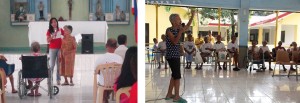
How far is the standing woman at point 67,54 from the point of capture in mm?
2301

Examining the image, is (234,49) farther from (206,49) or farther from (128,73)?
(128,73)

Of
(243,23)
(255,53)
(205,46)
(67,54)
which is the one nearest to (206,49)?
(205,46)

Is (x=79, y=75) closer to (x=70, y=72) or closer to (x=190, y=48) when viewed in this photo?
(x=70, y=72)

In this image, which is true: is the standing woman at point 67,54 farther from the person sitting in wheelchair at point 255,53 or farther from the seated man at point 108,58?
the person sitting in wheelchair at point 255,53

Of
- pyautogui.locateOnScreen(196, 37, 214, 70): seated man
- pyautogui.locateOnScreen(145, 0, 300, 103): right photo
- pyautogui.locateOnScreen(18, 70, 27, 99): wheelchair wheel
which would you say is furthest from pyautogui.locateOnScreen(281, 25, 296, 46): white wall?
pyautogui.locateOnScreen(18, 70, 27, 99): wheelchair wheel

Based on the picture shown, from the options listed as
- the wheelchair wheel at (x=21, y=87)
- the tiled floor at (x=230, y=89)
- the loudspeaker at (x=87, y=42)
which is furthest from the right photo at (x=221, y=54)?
the wheelchair wheel at (x=21, y=87)

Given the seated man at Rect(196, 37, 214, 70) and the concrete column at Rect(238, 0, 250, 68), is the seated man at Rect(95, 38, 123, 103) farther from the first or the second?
the concrete column at Rect(238, 0, 250, 68)

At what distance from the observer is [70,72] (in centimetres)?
235

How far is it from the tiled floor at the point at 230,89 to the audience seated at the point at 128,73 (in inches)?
111

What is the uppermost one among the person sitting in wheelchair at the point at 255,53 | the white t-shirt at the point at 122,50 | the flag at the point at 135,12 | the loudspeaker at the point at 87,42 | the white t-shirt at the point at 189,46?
the flag at the point at 135,12

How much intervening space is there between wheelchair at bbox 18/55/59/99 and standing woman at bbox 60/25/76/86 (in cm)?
9

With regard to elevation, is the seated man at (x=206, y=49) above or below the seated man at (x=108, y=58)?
below

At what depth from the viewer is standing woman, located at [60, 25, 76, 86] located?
7.55 ft

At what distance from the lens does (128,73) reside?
7.61 feet
